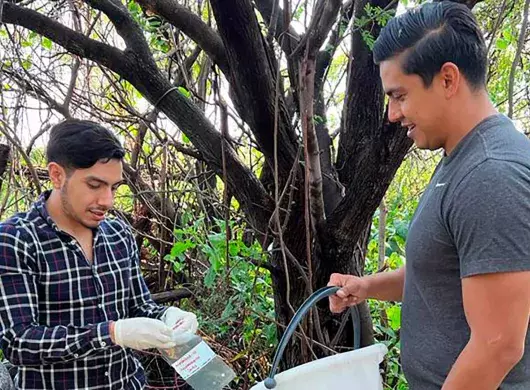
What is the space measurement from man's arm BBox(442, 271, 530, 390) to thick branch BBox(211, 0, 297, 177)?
3.71 ft

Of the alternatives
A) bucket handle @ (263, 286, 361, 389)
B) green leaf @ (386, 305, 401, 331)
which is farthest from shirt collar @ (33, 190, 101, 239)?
green leaf @ (386, 305, 401, 331)

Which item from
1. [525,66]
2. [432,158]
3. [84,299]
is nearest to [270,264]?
[84,299]

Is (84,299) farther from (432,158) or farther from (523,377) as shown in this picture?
(432,158)

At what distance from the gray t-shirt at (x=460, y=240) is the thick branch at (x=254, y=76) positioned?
936 mm

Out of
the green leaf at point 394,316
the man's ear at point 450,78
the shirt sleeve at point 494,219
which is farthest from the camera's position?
the green leaf at point 394,316

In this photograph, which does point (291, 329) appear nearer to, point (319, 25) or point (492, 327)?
point (492, 327)

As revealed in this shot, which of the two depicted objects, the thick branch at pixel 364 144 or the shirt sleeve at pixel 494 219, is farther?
the thick branch at pixel 364 144

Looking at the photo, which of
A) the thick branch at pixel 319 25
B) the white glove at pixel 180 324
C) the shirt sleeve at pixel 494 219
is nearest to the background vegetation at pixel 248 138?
the thick branch at pixel 319 25

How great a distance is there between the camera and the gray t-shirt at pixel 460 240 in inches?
31.6

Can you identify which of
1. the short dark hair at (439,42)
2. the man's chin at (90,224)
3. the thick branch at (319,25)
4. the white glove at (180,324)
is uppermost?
the thick branch at (319,25)

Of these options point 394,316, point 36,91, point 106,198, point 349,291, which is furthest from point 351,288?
point 36,91

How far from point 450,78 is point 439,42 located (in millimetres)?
65

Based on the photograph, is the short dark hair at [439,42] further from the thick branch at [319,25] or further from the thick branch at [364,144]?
the thick branch at [364,144]

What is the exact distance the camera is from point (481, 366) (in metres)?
0.84
